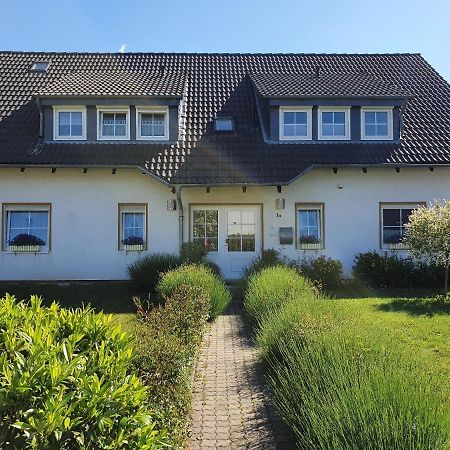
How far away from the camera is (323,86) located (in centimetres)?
1730

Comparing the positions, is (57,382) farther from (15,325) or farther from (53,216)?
(53,216)

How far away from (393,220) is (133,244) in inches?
333

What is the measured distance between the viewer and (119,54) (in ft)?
68.5

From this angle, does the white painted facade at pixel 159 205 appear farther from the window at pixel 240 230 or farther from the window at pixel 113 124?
the window at pixel 113 124

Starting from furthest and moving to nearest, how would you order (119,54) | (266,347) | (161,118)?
1. (119,54)
2. (161,118)
3. (266,347)

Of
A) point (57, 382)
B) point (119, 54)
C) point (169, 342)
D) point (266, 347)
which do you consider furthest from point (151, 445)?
point (119, 54)

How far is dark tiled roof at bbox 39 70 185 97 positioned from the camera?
16.3m

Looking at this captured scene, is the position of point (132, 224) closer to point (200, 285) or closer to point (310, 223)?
point (310, 223)

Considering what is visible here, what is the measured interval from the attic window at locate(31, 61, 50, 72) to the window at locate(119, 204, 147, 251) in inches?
292

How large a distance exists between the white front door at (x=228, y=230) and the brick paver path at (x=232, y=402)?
7.35 m

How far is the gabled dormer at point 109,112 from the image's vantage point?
16328 mm

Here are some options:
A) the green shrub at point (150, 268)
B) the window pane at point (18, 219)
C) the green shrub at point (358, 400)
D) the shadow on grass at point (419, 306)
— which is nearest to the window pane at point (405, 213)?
the shadow on grass at point (419, 306)

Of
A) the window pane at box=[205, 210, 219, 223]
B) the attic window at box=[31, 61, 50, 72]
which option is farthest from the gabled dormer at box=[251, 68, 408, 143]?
the attic window at box=[31, 61, 50, 72]

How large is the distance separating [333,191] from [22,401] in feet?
47.9
